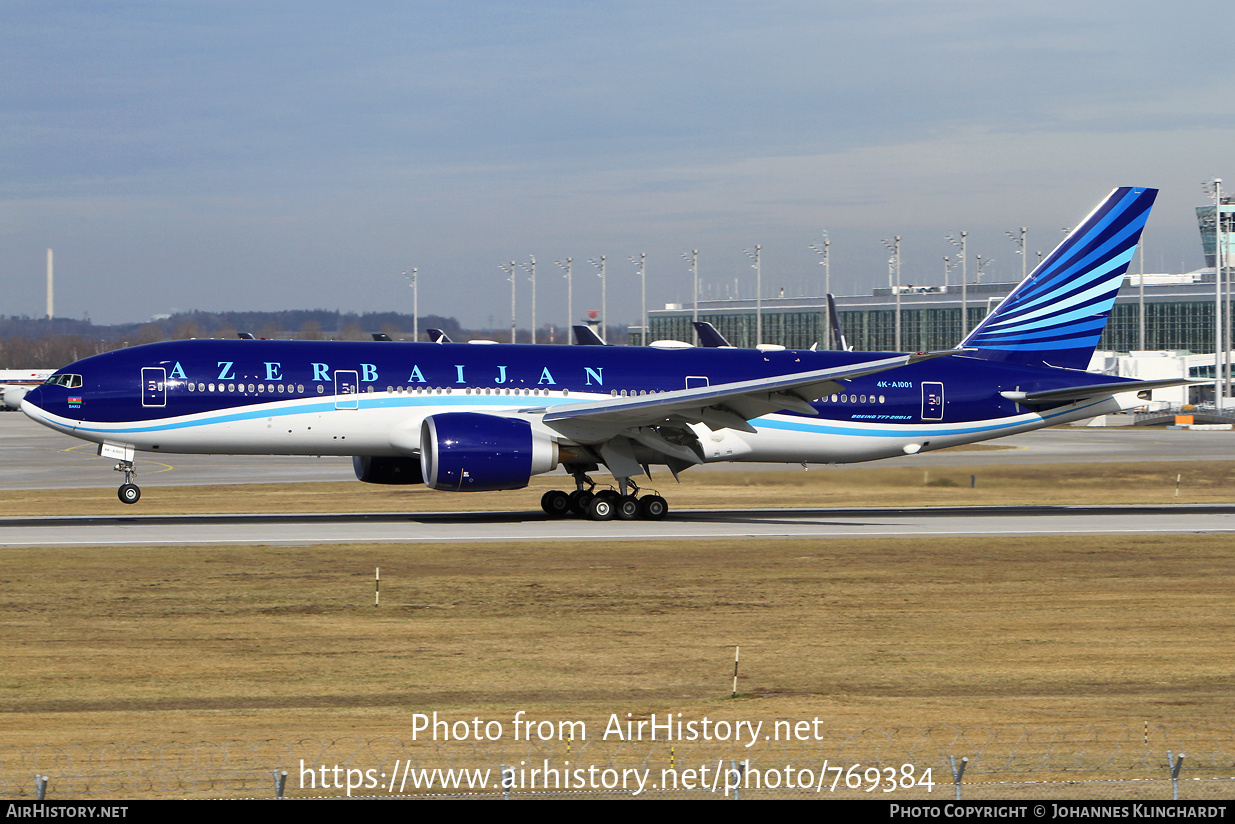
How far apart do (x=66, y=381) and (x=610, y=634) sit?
66.3ft

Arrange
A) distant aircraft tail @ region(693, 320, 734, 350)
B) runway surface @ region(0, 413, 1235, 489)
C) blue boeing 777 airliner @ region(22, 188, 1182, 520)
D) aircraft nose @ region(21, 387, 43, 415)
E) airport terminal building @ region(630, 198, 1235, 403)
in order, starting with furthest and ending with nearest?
airport terminal building @ region(630, 198, 1235, 403) < distant aircraft tail @ region(693, 320, 734, 350) < runway surface @ region(0, 413, 1235, 489) < aircraft nose @ region(21, 387, 43, 415) < blue boeing 777 airliner @ region(22, 188, 1182, 520)

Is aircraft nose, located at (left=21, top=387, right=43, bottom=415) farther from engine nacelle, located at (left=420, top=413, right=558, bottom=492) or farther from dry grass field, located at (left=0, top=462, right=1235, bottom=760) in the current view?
engine nacelle, located at (left=420, top=413, right=558, bottom=492)

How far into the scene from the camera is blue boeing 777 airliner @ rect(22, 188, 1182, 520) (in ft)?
105

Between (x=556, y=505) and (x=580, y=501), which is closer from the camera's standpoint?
(x=580, y=501)

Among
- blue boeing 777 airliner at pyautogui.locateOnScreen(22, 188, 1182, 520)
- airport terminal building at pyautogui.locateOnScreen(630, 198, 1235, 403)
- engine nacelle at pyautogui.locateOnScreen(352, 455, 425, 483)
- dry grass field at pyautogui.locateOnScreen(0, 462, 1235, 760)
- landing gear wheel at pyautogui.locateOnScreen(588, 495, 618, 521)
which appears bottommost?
dry grass field at pyautogui.locateOnScreen(0, 462, 1235, 760)

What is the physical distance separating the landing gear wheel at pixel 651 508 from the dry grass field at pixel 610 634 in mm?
4930

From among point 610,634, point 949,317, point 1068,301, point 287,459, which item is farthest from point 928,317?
point 610,634

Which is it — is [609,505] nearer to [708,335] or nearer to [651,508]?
[651,508]

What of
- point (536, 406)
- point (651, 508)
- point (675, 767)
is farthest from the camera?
point (651, 508)

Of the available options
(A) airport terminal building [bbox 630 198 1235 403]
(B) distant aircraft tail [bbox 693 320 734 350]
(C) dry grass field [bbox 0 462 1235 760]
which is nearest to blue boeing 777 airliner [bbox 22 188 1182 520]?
(C) dry grass field [bbox 0 462 1235 760]

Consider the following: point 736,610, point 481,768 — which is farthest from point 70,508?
point 481,768

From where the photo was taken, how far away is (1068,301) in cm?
3938

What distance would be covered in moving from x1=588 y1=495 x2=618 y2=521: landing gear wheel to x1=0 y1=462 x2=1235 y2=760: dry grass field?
498cm

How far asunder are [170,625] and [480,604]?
4.93 m
